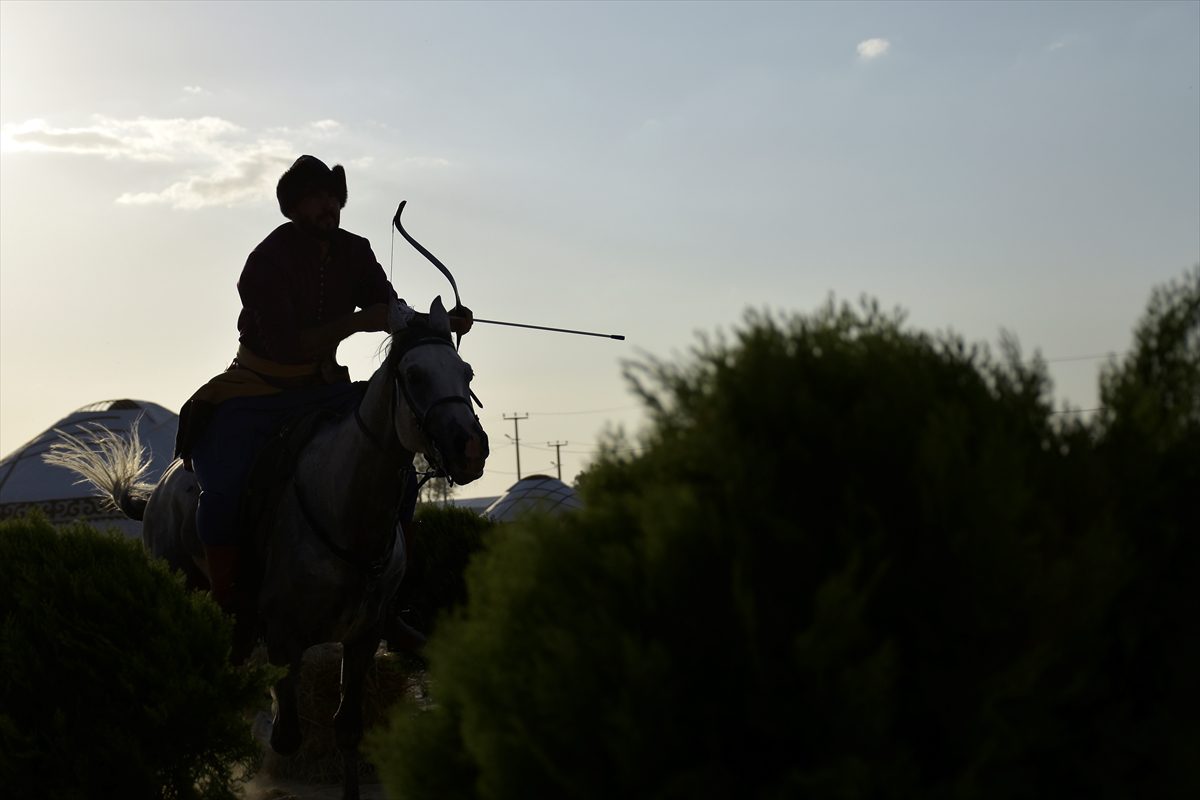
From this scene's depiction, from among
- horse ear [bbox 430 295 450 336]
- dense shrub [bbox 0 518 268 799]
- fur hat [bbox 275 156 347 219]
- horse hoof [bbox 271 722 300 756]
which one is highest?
fur hat [bbox 275 156 347 219]

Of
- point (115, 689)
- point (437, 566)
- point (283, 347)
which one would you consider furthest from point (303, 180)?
point (437, 566)

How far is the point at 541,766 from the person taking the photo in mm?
2645

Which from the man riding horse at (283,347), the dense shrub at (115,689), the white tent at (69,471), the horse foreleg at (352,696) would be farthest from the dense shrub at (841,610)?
the white tent at (69,471)

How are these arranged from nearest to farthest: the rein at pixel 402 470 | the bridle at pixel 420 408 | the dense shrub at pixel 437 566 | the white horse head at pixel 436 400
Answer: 1. the white horse head at pixel 436 400
2. the bridle at pixel 420 408
3. the rein at pixel 402 470
4. the dense shrub at pixel 437 566

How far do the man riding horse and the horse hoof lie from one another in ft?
2.24

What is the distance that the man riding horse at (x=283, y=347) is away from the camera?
7.66m

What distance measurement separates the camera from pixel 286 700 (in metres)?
7.45

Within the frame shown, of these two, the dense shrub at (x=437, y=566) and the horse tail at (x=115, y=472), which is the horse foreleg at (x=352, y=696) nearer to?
the horse tail at (x=115, y=472)

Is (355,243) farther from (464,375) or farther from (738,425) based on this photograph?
(738,425)

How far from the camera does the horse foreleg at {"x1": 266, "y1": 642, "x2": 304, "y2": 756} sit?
734 centimetres

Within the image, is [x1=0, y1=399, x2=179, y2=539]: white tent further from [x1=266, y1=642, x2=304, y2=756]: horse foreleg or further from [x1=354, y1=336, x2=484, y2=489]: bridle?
[x1=354, y1=336, x2=484, y2=489]: bridle

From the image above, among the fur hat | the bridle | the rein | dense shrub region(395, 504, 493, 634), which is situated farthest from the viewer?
dense shrub region(395, 504, 493, 634)

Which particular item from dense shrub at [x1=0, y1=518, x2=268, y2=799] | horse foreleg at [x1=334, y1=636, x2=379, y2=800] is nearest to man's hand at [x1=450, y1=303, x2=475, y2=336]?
horse foreleg at [x1=334, y1=636, x2=379, y2=800]

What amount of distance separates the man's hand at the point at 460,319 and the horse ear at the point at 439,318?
0.53 metres
